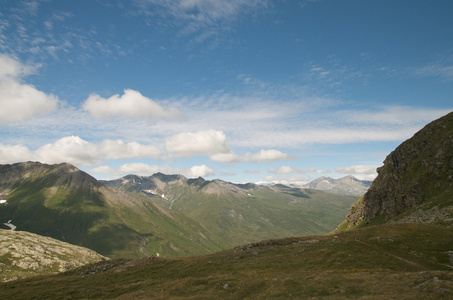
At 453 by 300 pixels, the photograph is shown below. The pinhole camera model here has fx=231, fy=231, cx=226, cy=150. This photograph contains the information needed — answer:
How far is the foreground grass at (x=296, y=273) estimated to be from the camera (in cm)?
3200

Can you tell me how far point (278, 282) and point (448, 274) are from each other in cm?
2303

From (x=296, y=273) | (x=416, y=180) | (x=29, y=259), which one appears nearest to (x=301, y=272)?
Result: (x=296, y=273)

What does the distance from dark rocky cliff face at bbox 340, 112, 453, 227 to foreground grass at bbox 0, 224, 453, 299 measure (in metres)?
40.7

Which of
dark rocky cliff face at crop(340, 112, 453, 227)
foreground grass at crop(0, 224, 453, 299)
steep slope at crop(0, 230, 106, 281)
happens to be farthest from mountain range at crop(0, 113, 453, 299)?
steep slope at crop(0, 230, 106, 281)

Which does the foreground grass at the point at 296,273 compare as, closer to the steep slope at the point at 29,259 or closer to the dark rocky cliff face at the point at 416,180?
the dark rocky cliff face at the point at 416,180

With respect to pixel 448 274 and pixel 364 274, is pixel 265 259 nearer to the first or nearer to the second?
pixel 364 274

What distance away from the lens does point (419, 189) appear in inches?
4368

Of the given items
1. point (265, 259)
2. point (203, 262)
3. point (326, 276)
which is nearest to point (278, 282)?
point (326, 276)

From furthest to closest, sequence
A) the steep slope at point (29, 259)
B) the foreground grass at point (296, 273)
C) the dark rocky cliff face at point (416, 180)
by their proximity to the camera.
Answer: the steep slope at point (29, 259)
the dark rocky cliff face at point (416, 180)
the foreground grass at point (296, 273)

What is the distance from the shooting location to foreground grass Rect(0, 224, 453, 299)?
32.0m

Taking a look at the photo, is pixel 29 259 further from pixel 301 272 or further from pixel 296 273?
pixel 301 272

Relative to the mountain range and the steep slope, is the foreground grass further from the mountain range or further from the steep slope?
the steep slope

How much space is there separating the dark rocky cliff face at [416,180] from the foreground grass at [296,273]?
40.7 m

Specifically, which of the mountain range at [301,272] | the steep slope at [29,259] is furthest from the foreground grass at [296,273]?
the steep slope at [29,259]
